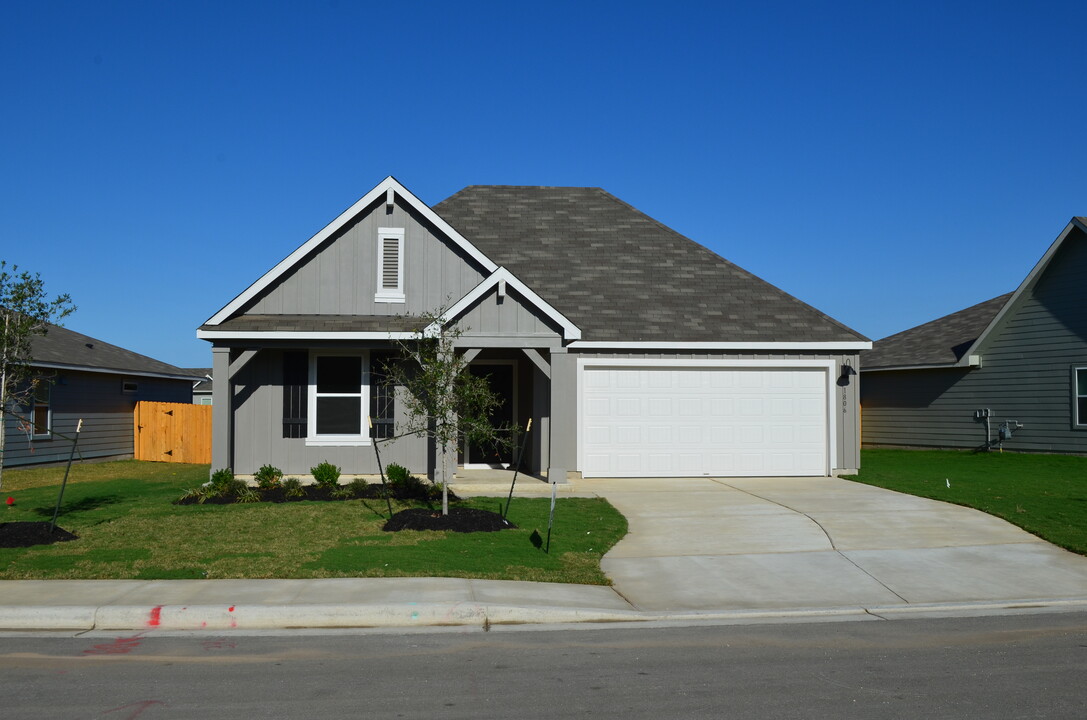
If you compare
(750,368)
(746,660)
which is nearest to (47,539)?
(746,660)

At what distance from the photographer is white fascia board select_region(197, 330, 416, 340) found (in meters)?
16.1

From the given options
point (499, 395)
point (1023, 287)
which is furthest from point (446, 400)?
point (1023, 287)

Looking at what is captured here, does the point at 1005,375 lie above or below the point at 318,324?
below

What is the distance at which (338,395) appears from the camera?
57.3 ft

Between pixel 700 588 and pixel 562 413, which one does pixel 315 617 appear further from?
pixel 562 413

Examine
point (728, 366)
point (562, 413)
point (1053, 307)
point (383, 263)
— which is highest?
point (383, 263)

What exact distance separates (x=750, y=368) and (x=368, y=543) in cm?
982

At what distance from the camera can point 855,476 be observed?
1800 centimetres

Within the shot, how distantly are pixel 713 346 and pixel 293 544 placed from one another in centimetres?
973

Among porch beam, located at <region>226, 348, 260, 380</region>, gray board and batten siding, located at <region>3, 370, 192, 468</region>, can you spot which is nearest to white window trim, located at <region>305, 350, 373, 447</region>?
porch beam, located at <region>226, 348, 260, 380</region>

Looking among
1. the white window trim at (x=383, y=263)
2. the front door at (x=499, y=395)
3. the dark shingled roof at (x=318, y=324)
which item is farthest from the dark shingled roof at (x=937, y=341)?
the dark shingled roof at (x=318, y=324)

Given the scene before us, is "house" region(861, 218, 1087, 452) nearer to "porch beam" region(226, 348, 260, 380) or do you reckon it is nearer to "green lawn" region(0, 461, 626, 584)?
"green lawn" region(0, 461, 626, 584)

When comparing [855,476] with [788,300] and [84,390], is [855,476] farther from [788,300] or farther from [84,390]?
[84,390]

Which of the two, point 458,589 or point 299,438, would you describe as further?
point 299,438
